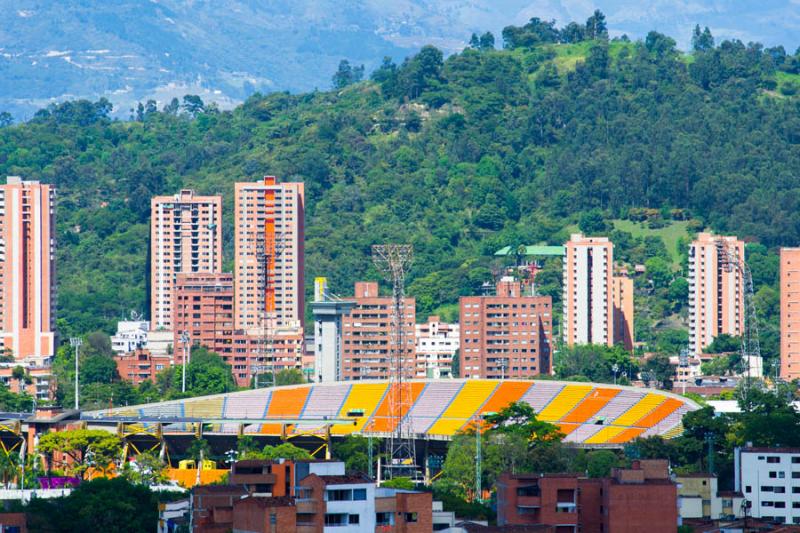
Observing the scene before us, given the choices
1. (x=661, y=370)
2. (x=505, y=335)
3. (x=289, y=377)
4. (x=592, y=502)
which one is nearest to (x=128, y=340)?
(x=289, y=377)

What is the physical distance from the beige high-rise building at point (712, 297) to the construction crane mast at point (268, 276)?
26.3 meters

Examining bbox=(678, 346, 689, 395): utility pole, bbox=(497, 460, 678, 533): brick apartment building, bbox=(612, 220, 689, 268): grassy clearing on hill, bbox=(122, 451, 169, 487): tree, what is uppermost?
bbox=(612, 220, 689, 268): grassy clearing on hill

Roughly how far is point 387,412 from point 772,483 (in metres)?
35.9

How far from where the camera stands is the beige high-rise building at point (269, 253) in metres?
144

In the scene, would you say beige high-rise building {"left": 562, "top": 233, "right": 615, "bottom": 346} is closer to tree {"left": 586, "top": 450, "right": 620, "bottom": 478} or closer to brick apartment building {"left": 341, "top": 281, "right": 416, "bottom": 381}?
brick apartment building {"left": 341, "top": 281, "right": 416, "bottom": 381}

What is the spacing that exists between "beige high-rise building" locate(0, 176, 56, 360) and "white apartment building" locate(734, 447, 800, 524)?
77.8m

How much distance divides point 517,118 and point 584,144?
9.38m

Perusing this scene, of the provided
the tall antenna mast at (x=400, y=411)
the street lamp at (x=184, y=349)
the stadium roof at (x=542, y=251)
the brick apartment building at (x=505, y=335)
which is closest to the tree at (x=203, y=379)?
the street lamp at (x=184, y=349)

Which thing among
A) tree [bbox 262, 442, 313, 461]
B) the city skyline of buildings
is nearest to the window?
tree [bbox 262, 442, 313, 461]

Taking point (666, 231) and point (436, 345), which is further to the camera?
point (666, 231)

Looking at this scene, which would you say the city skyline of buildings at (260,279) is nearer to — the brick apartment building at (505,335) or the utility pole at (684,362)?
the brick apartment building at (505,335)

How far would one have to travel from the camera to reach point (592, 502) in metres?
50.7

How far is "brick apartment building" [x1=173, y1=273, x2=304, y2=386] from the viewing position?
446 ft

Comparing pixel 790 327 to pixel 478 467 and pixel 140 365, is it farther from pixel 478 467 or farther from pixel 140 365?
pixel 478 467
